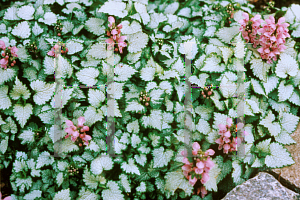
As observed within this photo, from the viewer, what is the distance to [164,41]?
8.68 feet

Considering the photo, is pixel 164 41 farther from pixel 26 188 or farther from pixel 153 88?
pixel 26 188

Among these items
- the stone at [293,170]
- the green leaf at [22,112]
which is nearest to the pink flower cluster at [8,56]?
the green leaf at [22,112]

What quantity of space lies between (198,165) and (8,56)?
7.17 feet

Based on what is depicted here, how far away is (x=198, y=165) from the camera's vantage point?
185 cm

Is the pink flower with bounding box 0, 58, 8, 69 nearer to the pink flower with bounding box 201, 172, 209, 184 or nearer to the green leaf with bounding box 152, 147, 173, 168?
the green leaf with bounding box 152, 147, 173, 168

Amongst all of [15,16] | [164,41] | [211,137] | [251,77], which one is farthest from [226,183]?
[15,16]

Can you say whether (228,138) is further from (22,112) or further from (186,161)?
(22,112)

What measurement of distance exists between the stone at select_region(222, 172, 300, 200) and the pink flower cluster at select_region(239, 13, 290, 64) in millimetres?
1324

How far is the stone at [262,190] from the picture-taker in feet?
6.40

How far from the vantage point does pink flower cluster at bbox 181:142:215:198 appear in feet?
6.19

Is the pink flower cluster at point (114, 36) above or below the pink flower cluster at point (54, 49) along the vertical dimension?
above

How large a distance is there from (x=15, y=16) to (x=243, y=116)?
290 centimetres

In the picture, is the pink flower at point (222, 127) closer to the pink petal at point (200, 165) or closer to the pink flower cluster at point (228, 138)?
the pink flower cluster at point (228, 138)

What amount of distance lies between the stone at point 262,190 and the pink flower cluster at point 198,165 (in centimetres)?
33
